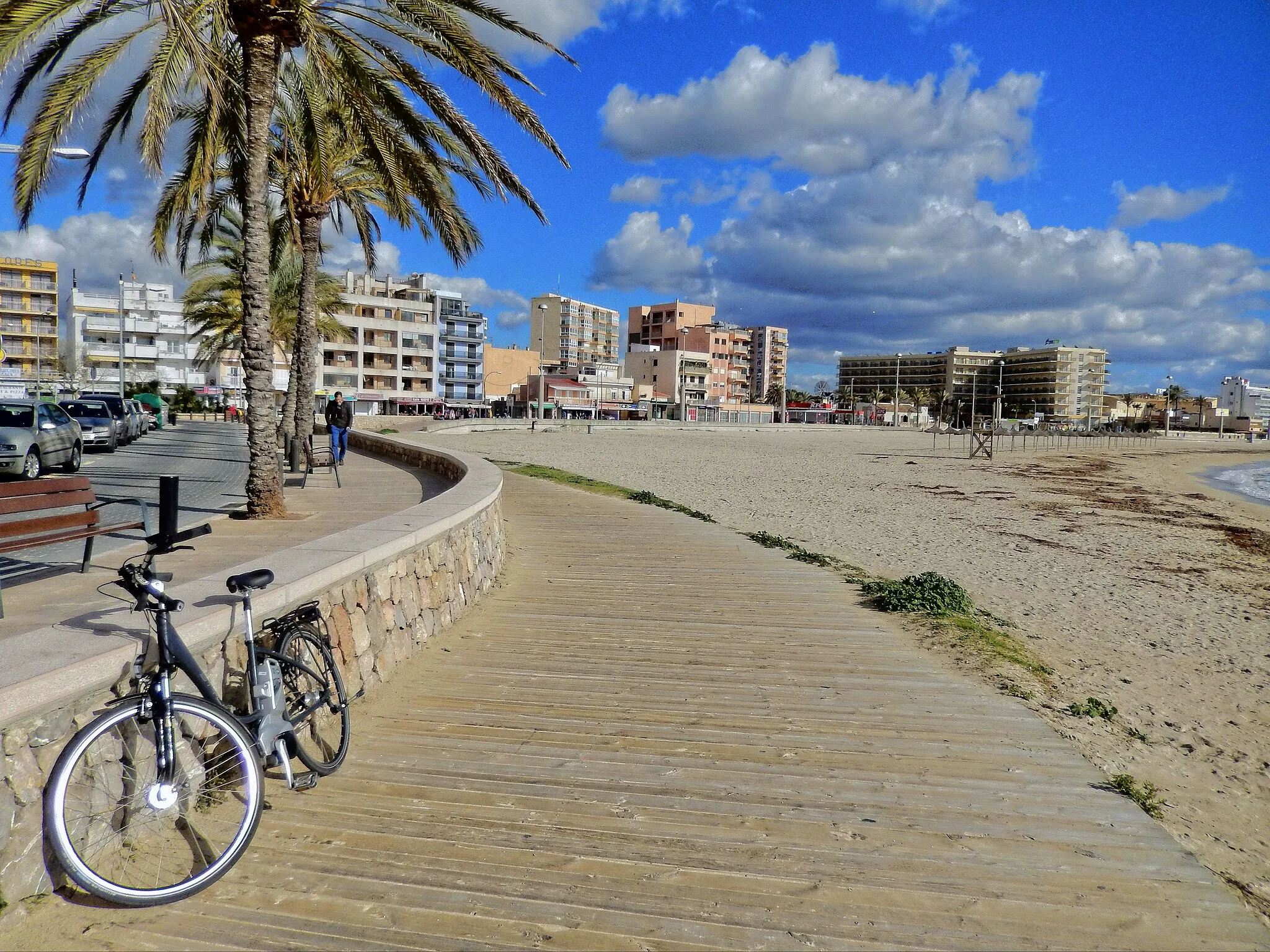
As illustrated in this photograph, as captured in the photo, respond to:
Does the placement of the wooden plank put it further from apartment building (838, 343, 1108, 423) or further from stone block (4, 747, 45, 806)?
apartment building (838, 343, 1108, 423)

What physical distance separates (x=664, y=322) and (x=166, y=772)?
129 m

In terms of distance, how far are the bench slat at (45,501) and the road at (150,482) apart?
2.68 ft

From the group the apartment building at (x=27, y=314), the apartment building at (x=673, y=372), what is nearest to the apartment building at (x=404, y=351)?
the apartment building at (x=27, y=314)

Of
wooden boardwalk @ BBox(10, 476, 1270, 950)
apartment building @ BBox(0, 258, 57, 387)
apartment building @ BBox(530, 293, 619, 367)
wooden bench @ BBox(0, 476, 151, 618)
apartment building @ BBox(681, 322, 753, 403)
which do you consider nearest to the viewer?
wooden boardwalk @ BBox(10, 476, 1270, 950)

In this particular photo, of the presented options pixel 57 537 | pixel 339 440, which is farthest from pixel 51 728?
pixel 339 440

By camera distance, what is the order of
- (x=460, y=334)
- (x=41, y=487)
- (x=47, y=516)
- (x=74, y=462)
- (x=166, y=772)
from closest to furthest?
(x=166, y=772), (x=47, y=516), (x=41, y=487), (x=74, y=462), (x=460, y=334)

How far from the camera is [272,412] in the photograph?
9.61 m

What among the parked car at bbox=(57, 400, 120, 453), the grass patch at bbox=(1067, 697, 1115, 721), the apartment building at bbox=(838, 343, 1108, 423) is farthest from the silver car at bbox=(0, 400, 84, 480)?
the apartment building at bbox=(838, 343, 1108, 423)

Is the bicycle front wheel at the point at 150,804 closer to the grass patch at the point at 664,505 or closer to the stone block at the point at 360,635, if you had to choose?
the stone block at the point at 360,635

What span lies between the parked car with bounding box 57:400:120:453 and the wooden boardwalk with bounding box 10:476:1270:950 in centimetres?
2215

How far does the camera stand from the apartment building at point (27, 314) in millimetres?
72188

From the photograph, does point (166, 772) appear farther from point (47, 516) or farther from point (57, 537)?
point (47, 516)

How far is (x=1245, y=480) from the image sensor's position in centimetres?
3919

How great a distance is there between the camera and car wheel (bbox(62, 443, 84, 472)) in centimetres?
1717
